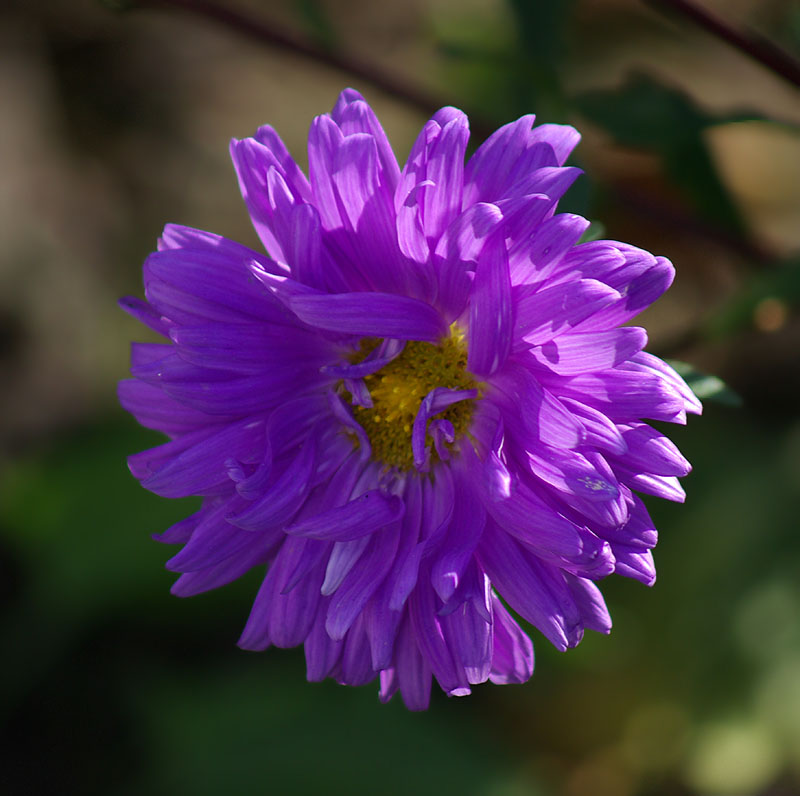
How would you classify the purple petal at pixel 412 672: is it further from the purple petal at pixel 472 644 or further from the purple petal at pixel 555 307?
the purple petal at pixel 555 307

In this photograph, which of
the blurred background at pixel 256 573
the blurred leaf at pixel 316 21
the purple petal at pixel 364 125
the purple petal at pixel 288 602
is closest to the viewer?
the purple petal at pixel 364 125

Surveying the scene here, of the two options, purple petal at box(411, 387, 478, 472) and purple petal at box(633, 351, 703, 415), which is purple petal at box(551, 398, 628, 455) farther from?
purple petal at box(411, 387, 478, 472)

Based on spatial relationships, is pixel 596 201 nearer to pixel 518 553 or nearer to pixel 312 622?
pixel 518 553

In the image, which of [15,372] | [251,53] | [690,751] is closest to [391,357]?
[690,751]

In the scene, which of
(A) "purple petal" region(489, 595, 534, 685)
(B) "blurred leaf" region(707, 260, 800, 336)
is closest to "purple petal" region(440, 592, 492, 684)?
(A) "purple petal" region(489, 595, 534, 685)

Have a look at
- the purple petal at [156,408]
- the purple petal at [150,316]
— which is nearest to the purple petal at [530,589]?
the purple petal at [156,408]

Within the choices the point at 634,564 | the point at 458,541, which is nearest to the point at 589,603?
the point at 634,564

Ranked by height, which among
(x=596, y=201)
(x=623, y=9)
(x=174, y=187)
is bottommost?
(x=174, y=187)
